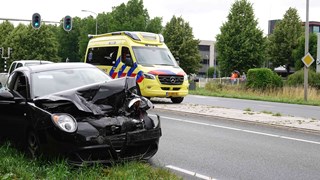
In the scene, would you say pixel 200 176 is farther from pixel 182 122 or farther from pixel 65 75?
pixel 182 122

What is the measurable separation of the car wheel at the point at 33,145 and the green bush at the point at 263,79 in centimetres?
2426

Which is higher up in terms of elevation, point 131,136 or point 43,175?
point 131,136

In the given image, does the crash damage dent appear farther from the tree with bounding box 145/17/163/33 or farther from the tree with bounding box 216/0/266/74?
the tree with bounding box 145/17/163/33

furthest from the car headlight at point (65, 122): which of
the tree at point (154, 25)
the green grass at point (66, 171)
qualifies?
the tree at point (154, 25)

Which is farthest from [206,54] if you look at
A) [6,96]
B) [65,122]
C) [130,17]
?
[65,122]

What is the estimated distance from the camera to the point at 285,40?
2457 inches

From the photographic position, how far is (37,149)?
593 centimetres

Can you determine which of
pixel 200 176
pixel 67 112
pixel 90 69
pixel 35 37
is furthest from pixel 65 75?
pixel 35 37

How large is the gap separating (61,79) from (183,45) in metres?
55.7

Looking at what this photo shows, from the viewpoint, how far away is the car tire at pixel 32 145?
5898 mm

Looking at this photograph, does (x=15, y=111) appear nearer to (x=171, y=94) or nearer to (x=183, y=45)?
(x=171, y=94)

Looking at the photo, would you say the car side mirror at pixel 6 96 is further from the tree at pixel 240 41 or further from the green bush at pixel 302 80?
the tree at pixel 240 41

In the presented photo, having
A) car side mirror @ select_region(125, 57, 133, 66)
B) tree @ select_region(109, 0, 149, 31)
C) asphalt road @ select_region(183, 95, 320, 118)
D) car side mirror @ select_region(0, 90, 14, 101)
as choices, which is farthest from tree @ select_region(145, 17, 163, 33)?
car side mirror @ select_region(0, 90, 14, 101)

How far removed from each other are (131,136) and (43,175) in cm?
119
